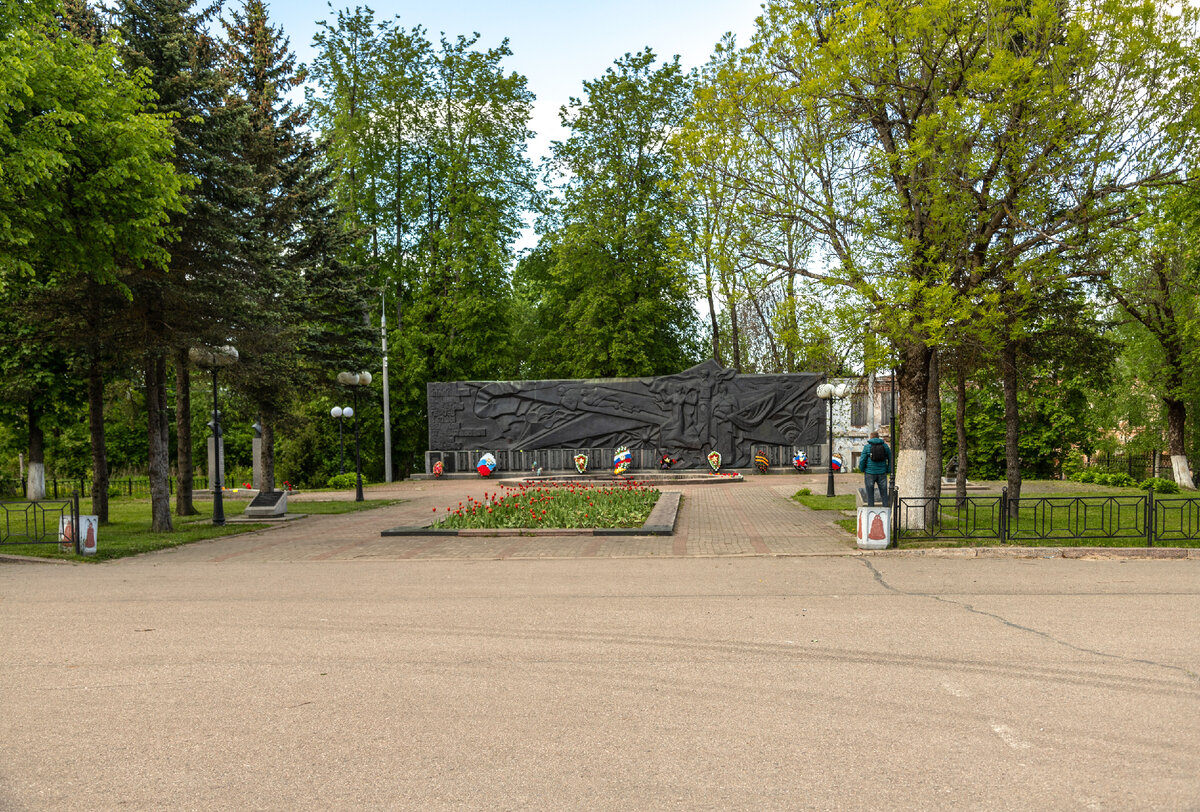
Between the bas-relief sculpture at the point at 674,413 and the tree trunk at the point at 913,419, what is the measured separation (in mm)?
19340

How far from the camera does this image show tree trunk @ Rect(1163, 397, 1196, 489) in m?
29.7

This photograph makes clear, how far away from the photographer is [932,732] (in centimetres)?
476

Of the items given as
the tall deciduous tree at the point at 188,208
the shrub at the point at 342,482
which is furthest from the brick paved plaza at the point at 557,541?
the shrub at the point at 342,482

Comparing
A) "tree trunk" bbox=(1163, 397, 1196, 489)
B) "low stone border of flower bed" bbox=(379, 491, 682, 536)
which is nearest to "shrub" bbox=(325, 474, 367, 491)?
"low stone border of flower bed" bbox=(379, 491, 682, 536)

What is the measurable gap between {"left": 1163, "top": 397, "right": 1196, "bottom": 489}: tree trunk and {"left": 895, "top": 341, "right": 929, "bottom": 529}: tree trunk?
20.2 metres

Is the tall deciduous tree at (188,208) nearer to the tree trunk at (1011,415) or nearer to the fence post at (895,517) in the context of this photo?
the fence post at (895,517)

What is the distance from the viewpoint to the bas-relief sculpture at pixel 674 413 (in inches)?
1348

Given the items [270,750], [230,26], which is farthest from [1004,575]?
[230,26]

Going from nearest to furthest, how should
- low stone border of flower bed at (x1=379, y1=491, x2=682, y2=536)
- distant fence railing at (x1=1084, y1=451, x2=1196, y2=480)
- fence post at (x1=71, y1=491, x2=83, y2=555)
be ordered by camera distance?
fence post at (x1=71, y1=491, x2=83, y2=555) < low stone border of flower bed at (x1=379, y1=491, x2=682, y2=536) < distant fence railing at (x1=1084, y1=451, x2=1196, y2=480)

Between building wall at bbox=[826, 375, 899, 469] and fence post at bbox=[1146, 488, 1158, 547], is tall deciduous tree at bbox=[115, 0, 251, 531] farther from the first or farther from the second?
building wall at bbox=[826, 375, 899, 469]

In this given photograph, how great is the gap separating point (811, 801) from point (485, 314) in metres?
34.9

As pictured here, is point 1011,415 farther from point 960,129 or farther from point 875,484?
point 960,129

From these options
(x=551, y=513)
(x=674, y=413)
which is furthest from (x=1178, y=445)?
(x=551, y=513)

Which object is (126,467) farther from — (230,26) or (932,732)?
(932,732)
